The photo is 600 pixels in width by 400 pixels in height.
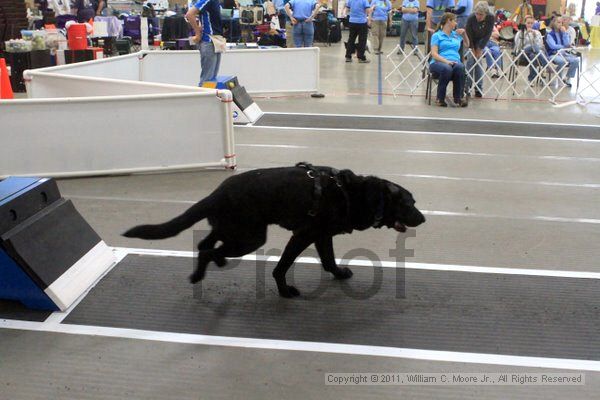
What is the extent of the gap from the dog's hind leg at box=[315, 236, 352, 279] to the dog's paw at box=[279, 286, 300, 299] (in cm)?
25

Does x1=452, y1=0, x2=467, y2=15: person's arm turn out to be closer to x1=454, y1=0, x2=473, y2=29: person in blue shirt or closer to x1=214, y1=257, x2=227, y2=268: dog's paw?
x1=454, y1=0, x2=473, y2=29: person in blue shirt

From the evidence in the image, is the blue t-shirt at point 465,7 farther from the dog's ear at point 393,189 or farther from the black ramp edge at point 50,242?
the black ramp edge at point 50,242

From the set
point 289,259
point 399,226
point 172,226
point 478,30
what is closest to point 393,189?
point 399,226

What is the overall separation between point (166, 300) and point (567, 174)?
436 centimetres

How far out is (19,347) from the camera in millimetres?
2820

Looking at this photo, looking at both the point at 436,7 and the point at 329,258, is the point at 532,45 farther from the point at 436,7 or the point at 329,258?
the point at 329,258

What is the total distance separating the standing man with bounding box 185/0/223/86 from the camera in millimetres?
7738

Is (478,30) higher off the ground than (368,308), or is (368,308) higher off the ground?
(478,30)

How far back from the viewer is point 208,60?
8.07 m

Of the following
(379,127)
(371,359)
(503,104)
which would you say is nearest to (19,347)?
(371,359)

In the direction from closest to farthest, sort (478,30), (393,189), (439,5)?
(393,189) < (478,30) < (439,5)

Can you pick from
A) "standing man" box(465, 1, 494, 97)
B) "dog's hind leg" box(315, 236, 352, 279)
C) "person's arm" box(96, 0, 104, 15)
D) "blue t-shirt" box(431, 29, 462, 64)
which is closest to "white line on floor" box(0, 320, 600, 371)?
"dog's hind leg" box(315, 236, 352, 279)

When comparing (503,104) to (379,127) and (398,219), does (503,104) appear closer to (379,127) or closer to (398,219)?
(379,127)

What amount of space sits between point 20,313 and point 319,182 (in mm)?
1734
